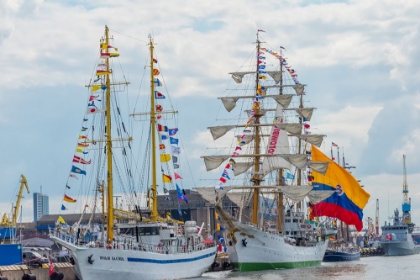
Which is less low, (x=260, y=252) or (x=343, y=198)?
(x=343, y=198)

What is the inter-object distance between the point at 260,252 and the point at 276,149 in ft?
60.7

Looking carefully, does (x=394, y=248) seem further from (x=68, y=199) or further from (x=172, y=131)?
(x=68, y=199)

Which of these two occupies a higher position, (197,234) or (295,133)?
(295,133)

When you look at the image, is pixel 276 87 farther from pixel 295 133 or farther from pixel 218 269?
pixel 218 269

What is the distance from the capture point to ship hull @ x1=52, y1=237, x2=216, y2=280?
6919 centimetres

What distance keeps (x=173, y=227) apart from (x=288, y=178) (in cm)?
3834

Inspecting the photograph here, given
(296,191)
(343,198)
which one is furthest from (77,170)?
(343,198)

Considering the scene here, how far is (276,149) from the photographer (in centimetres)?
11406

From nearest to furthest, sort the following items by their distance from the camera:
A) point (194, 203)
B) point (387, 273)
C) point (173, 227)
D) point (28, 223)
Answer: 1. point (173, 227)
2. point (387, 273)
3. point (194, 203)
4. point (28, 223)

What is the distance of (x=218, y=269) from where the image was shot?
106438 millimetres

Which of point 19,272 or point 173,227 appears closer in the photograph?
point 19,272

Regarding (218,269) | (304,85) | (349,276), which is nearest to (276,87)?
(304,85)

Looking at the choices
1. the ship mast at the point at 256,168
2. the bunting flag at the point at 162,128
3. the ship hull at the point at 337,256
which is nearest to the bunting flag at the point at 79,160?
the bunting flag at the point at 162,128

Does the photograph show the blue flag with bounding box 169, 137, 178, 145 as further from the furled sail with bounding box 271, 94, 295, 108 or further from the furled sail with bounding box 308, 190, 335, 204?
the furled sail with bounding box 271, 94, 295, 108
